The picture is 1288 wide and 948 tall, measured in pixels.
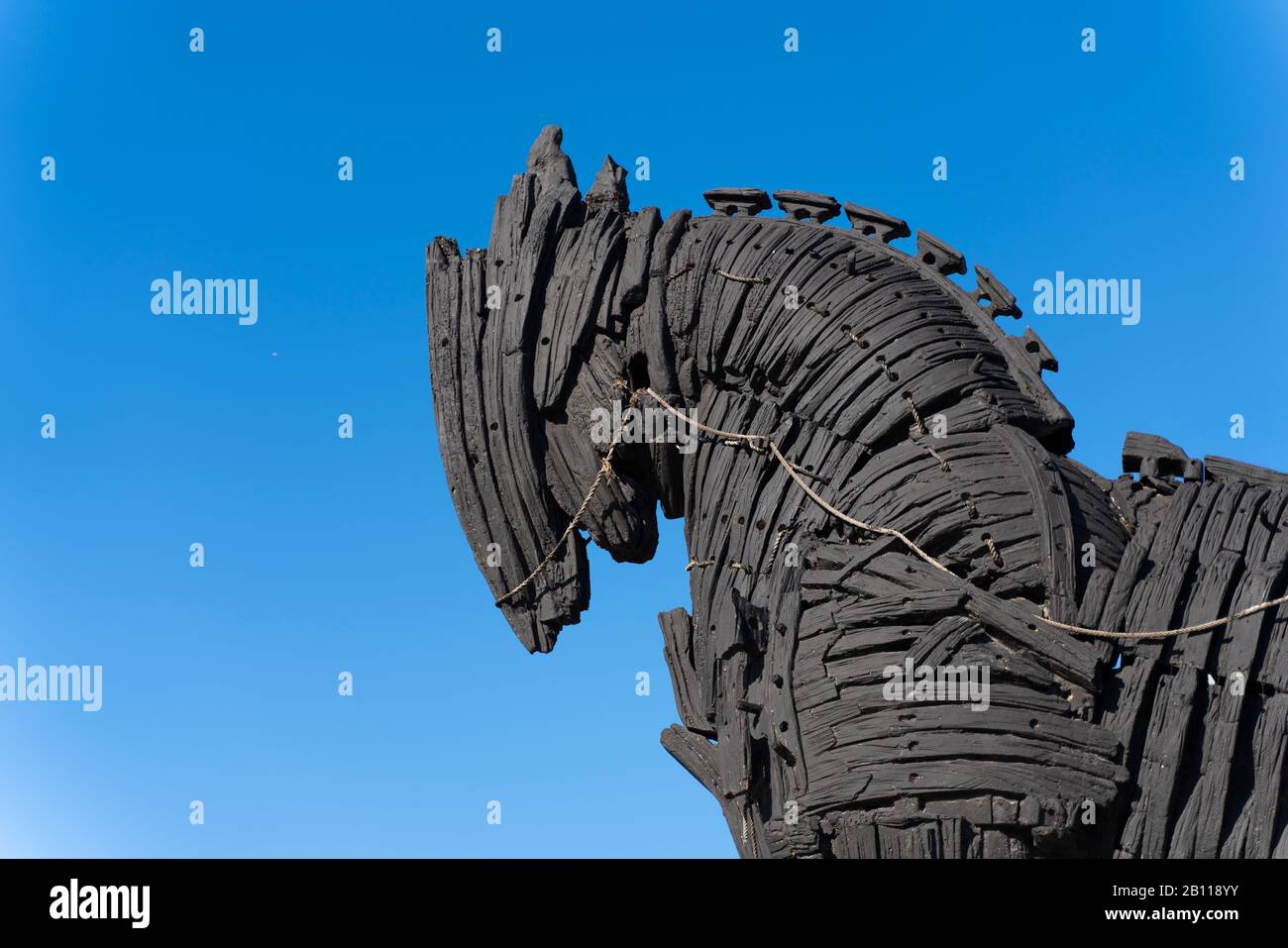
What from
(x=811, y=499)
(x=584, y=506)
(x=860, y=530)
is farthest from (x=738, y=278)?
(x=860, y=530)

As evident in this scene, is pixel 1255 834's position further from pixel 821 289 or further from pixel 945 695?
pixel 821 289

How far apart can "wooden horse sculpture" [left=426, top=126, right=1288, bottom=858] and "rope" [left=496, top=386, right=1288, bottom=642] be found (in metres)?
0.02

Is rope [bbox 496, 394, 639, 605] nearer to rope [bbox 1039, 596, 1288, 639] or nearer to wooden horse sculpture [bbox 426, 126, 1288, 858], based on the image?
wooden horse sculpture [bbox 426, 126, 1288, 858]

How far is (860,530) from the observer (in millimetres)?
9703

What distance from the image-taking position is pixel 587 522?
1112cm

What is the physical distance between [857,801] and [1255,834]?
2140 mm

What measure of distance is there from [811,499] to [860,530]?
43 centimetres

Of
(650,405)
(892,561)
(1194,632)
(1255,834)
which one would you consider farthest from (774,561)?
(1255,834)

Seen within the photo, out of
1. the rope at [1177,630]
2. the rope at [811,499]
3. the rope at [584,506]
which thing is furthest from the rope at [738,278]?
the rope at [1177,630]

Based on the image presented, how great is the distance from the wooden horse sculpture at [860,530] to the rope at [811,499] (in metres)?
0.02

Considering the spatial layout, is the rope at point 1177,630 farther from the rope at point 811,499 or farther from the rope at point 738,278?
the rope at point 738,278

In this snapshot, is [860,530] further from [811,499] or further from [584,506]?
[584,506]

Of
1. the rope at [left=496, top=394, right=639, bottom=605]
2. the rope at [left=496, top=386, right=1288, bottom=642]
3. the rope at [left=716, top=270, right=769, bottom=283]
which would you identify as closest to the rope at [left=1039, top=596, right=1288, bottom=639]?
the rope at [left=496, top=386, right=1288, bottom=642]

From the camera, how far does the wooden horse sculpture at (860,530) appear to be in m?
8.62
